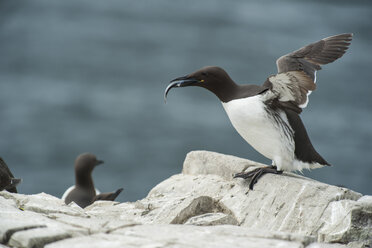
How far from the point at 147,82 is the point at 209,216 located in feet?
37.9

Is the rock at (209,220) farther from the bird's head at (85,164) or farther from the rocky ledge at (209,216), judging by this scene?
the bird's head at (85,164)

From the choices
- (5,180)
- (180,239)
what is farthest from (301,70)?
(5,180)

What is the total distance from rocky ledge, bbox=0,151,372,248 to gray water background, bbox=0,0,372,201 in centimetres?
776

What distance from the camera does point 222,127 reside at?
1437 cm

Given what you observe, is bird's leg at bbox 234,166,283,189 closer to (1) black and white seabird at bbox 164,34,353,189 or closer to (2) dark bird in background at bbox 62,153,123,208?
(1) black and white seabird at bbox 164,34,353,189

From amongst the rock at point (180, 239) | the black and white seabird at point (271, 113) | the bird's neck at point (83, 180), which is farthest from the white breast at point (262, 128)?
the bird's neck at point (83, 180)

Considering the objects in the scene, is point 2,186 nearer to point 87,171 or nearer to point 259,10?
point 87,171

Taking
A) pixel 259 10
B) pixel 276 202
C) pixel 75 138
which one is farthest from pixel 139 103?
pixel 276 202

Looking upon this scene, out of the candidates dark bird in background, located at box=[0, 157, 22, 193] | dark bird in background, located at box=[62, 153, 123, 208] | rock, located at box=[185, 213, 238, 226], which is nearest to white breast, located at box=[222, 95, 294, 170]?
rock, located at box=[185, 213, 238, 226]

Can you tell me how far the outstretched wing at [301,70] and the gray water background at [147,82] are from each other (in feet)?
24.4

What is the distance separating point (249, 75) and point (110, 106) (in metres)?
3.56

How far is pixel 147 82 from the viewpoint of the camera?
15859mm

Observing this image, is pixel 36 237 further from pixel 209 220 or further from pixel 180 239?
pixel 209 220

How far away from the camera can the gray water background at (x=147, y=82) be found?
13.7 metres
